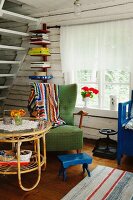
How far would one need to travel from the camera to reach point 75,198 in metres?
2.14

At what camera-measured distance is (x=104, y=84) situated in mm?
3701

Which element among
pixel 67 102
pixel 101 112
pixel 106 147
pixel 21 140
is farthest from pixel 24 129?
pixel 101 112

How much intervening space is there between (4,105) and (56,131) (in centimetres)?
221

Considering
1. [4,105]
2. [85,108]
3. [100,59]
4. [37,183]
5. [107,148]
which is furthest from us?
[4,105]

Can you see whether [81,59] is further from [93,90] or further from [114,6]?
[114,6]

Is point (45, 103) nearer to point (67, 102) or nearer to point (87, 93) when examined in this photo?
point (67, 102)

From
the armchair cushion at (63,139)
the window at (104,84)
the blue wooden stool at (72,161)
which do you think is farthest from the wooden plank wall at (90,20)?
the blue wooden stool at (72,161)

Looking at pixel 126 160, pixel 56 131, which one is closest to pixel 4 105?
pixel 56 131

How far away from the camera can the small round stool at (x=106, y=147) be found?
10.3ft

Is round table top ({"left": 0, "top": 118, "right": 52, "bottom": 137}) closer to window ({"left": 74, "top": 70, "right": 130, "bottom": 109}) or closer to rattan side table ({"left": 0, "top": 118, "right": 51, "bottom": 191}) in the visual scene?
rattan side table ({"left": 0, "top": 118, "right": 51, "bottom": 191})

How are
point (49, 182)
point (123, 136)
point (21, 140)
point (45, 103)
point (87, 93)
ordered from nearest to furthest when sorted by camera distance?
point (21, 140)
point (49, 182)
point (123, 136)
point (45, 103)
point (87, 93)

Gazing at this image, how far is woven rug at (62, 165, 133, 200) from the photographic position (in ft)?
7.14

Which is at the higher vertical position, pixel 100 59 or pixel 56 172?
pixel 100 59

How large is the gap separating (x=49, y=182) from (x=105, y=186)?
0.59 metres
